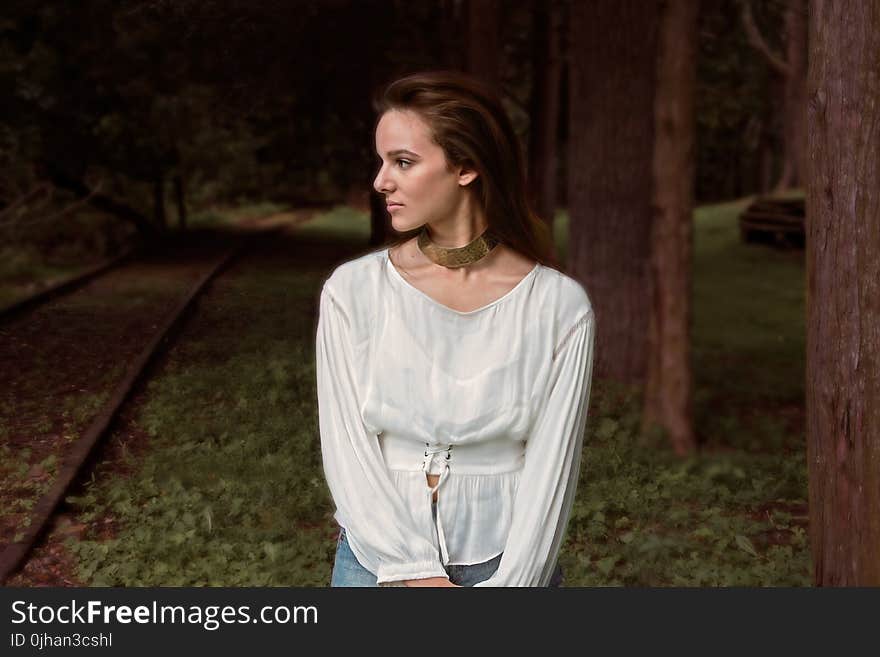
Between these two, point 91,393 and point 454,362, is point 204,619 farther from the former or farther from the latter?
point 91,393

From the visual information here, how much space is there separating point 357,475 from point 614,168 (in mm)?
6412

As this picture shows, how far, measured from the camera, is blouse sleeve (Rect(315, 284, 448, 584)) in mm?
2475

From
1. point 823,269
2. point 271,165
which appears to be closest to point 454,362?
point 823,269

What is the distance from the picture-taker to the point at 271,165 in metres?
15.4

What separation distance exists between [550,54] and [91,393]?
10687 mm

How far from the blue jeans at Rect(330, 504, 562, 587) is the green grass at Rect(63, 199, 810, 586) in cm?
278

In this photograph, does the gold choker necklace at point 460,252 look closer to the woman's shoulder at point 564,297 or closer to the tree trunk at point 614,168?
the woman's shoulder at point 564,297

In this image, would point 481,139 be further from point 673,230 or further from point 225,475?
point 673,230

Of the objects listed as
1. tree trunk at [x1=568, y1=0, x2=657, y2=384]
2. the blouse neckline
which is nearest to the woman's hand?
the blouse neckline

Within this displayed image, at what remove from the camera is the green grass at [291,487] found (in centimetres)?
556

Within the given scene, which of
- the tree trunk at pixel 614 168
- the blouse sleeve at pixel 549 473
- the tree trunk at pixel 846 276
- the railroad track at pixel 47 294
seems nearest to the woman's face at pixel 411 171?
the blouse sleeve at pixel 549 473

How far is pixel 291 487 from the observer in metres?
6.21

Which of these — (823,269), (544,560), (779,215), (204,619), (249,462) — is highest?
(823,269)

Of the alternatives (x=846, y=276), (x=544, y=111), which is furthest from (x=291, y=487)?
(x=544, y=111)
